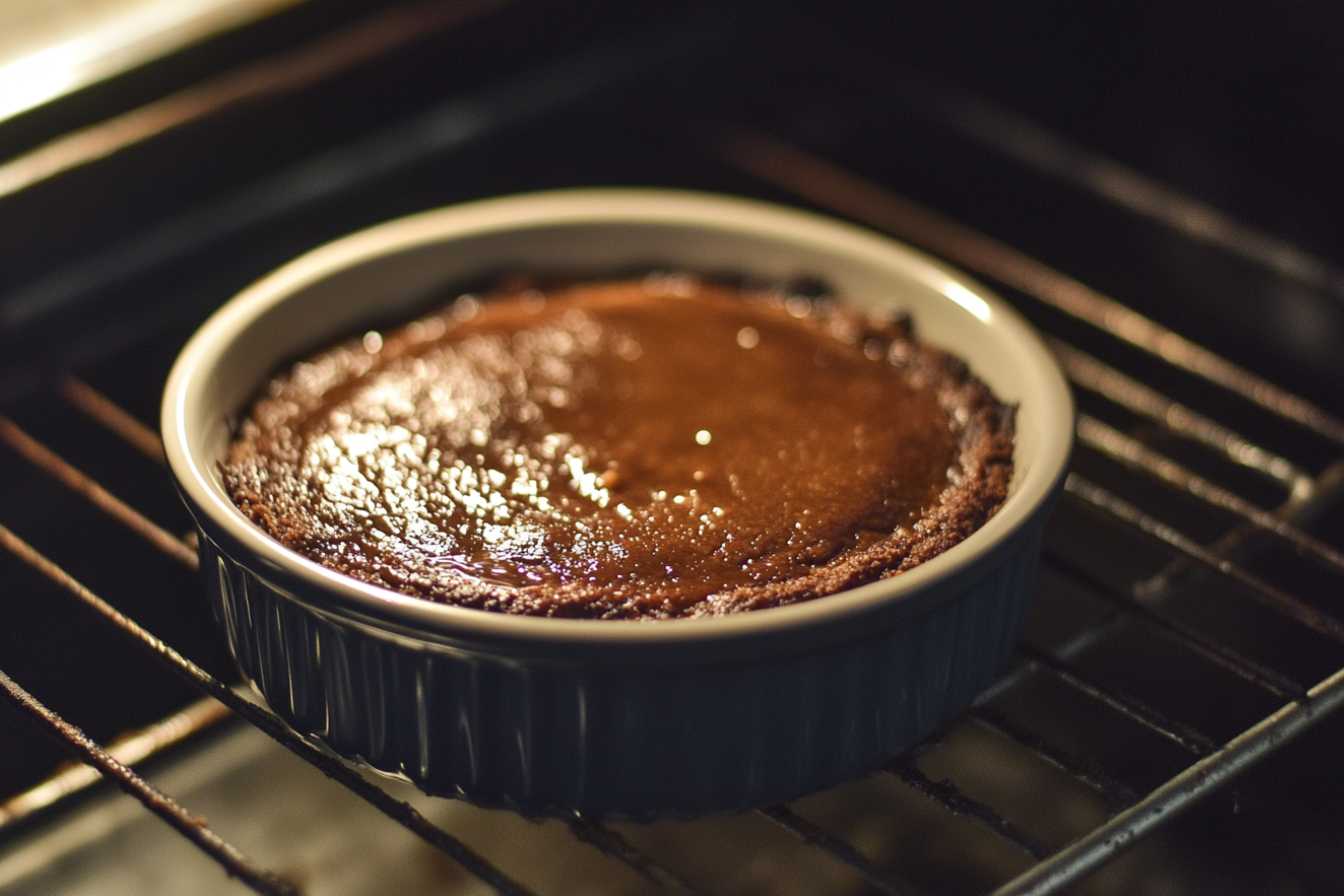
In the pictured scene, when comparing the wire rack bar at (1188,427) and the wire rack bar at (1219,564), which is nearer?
the wire rack bar at (1219,564)

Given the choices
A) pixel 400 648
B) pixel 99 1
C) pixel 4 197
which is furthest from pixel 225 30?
pixel 400 648

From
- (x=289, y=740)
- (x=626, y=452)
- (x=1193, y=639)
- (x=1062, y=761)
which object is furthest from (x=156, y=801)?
(x=1193, y=639)

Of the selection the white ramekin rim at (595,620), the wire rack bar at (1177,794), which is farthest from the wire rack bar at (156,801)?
the wire rack bar at (1177,794)

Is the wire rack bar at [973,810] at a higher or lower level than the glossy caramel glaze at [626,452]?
lower

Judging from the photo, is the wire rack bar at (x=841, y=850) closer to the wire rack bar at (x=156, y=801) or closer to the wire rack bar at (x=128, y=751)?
the wire rack bar at (x=156, y=801)

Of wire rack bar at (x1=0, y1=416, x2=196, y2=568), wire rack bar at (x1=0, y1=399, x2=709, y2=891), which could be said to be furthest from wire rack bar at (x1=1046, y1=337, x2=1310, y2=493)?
wire rack bar at (x1=0, y1=416, x2=196, y2=568)

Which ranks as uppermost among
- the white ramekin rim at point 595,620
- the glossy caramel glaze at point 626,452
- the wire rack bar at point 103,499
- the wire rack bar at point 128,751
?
the white ramekin rim at point 595,620
